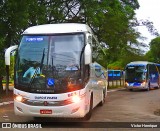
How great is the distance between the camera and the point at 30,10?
969 inches

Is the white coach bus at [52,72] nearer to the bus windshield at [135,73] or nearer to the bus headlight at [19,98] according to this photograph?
the bus headlight at [19,98]

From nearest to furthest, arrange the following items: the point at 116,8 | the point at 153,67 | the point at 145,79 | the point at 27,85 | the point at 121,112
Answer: the point at 27,85, the point at 121,112, the point at 116,8, the point at 145,79, the point at 153,67

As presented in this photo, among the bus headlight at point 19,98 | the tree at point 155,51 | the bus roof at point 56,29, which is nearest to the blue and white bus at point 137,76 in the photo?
the bus roof at point 56,29

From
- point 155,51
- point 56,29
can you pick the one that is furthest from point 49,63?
point 155,51

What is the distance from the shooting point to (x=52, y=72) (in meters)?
12.1

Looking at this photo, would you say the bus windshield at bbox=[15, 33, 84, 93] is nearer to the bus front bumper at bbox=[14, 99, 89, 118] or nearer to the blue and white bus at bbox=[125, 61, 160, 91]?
the bus front bumper at bbox=[14, 99, 89, 118]

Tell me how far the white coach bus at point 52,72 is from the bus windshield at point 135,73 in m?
22.7

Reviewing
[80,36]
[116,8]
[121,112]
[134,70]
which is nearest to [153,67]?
[134,70]

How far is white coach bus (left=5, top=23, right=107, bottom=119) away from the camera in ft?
38.9

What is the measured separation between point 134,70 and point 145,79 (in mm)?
1308

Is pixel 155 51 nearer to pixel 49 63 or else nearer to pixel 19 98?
pixel 49 63

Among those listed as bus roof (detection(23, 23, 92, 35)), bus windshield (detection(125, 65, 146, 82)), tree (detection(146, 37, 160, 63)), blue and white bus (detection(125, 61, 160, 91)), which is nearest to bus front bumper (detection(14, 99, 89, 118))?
bus roof (detection(23, 23, 92, 35))

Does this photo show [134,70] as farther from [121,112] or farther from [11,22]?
[121,112]

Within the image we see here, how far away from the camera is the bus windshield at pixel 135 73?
3497cm
